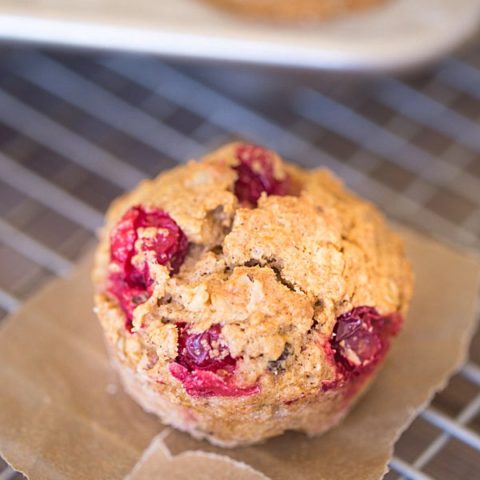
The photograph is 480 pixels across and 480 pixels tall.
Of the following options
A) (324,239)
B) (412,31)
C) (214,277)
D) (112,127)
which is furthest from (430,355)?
(112,127)

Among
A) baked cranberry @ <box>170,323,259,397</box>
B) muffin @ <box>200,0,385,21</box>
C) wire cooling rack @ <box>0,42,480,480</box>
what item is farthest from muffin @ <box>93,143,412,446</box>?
muffin @ <box>200,0,385,21</box>

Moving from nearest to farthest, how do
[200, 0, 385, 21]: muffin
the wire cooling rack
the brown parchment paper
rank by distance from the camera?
1. the brown parchment paper
2. the wire cooling rack
3. [200, 0, 385, 21]: muffin

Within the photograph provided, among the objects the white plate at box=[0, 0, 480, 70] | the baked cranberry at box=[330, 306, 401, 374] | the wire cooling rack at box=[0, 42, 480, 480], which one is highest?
the baked cranberry at box=[330, 306, 401, 374]

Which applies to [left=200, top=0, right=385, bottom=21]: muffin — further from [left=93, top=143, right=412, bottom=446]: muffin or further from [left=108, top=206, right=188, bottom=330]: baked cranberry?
[left=108, top=206, right=188, bottom=330]: baked cranberry

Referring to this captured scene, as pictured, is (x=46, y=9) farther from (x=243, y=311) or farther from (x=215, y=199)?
(x=243, y=311)

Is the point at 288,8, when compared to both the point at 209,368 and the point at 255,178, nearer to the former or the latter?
the point at 255,178

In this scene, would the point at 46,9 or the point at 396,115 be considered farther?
the point at 396,115
